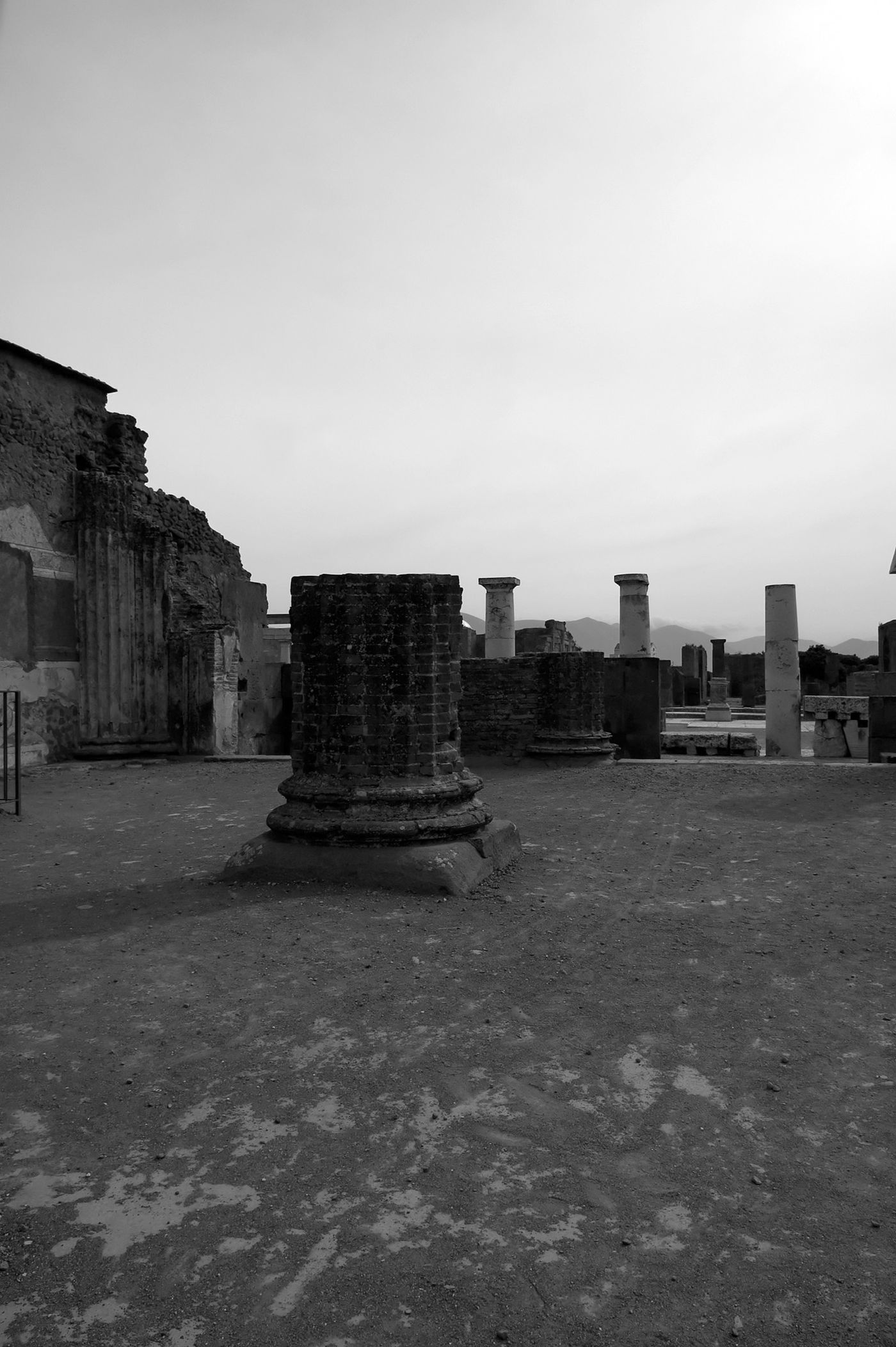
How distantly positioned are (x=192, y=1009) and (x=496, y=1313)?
1999 millimetres

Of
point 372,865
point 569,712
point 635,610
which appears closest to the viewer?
point 372,865

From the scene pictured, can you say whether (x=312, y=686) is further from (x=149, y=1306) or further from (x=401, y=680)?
(x=149, y=1306)

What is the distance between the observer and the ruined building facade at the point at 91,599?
39.1ft

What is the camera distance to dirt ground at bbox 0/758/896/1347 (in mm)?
1832

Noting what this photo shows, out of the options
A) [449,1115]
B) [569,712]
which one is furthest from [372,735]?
[569,712]

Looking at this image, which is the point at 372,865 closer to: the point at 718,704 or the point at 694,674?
the point at 718,704

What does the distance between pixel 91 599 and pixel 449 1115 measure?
1152 cm

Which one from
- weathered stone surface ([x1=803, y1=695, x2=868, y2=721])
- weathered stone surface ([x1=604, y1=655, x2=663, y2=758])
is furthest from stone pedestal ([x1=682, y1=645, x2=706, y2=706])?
weathered stone surface ([x1=604, y1=655, x2=663, y2=758])

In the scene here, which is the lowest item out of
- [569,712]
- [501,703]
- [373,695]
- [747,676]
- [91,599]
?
[569,712]

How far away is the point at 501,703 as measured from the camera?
12594 millimetres

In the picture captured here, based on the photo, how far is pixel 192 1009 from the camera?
11.3 feet

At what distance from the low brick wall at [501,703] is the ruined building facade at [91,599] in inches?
151

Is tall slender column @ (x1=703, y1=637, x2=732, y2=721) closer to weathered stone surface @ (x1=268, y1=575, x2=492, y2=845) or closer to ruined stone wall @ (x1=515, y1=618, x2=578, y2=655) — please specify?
ruined stone wall @ (x1=515, y1=618, x2=578, y2=655)

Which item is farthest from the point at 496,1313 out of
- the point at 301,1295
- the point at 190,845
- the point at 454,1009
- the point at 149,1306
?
the point at 190,845
